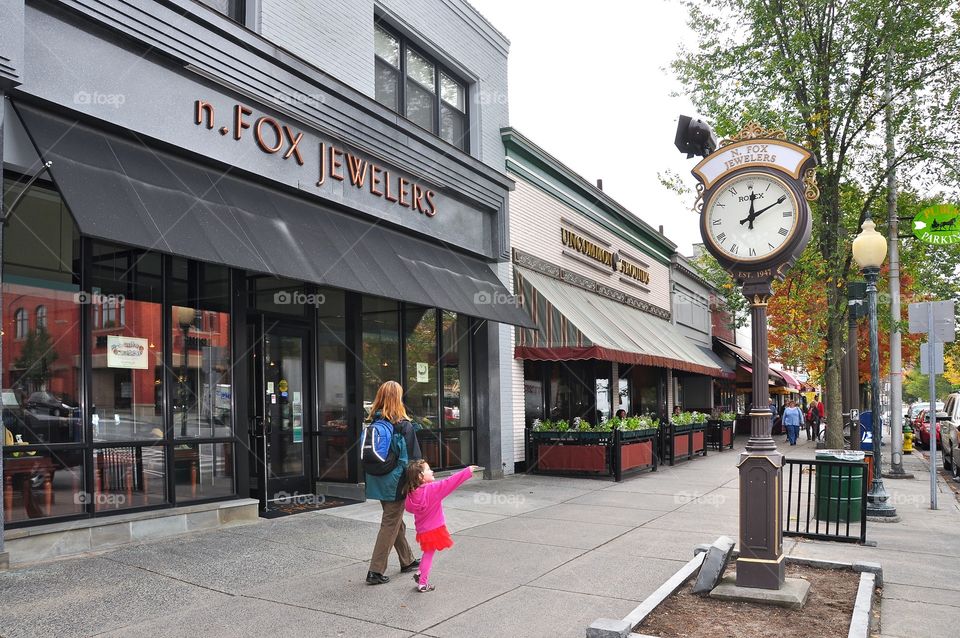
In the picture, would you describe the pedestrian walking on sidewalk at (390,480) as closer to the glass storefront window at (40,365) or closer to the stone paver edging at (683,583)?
the stone paver edging at (683,583)

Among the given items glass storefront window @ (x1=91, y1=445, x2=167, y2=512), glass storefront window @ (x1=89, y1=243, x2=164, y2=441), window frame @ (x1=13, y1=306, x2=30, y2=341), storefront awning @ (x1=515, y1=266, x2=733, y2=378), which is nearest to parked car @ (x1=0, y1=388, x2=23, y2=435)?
window frame @ (x1=13, y1=306, x2=30, y2=341)

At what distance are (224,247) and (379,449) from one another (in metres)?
2.68

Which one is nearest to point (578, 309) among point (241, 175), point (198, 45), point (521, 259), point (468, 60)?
point (521, 259)

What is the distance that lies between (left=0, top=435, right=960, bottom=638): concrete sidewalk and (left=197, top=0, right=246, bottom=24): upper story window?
621 centimetres

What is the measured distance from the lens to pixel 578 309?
15883mm

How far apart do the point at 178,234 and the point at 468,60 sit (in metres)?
8.83

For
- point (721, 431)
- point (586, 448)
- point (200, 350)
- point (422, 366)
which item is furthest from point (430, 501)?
point (721, 431)

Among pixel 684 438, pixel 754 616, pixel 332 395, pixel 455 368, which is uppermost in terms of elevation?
pixel 455 368

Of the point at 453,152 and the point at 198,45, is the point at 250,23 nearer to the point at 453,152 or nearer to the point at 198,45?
the point at 198,45

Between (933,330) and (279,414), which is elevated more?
(933,330)

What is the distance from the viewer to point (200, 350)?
28.9 feet

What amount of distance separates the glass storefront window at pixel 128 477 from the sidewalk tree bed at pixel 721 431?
18412 millimetres

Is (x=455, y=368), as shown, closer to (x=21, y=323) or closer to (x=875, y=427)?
(x=875, y=427)

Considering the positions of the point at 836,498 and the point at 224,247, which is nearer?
the point at 224,247
